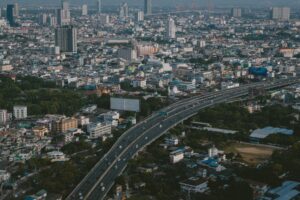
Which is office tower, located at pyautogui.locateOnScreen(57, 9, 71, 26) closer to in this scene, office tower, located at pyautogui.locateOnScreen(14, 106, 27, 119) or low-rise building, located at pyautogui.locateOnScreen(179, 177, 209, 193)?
office tower, located at pyautogui.locateOnScreen(14, 106, 27, 119)

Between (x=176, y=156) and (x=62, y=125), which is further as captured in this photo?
(x=62, y=125)

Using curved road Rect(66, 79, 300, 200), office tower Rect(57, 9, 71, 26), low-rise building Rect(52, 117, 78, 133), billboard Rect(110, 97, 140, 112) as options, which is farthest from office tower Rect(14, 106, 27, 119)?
office tower Rect(57, 9, 71, 26)

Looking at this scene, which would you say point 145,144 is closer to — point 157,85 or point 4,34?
point 157,85

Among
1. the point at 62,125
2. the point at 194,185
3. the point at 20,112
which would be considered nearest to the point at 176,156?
the point at 194,185

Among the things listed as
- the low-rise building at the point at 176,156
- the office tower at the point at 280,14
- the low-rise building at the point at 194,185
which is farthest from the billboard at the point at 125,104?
the office tower at the point at 280,14

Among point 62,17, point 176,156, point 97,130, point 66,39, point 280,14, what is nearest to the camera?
point 176,156

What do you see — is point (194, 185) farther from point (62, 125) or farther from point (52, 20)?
point (52, 20)

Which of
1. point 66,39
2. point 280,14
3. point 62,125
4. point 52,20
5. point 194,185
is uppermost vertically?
point 280,14
